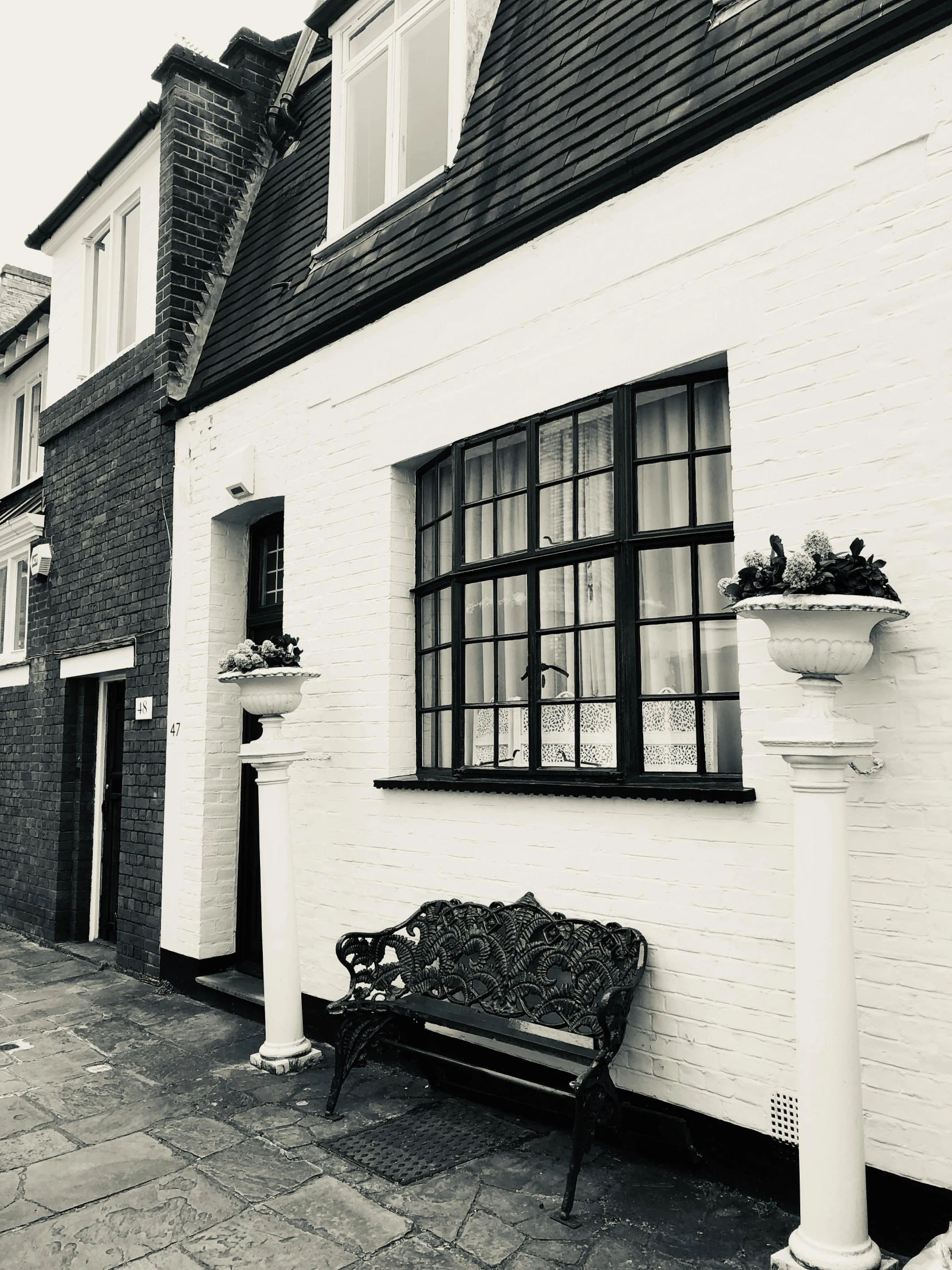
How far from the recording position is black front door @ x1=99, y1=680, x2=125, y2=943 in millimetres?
8641

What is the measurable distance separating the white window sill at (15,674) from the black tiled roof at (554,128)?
168 inches

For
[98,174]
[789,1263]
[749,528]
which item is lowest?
[789,1263]

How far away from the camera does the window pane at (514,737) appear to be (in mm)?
4695

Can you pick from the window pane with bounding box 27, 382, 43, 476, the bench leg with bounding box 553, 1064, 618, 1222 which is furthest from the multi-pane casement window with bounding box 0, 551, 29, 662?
the bench leg with bounding box 553, 1064, 618, 1222

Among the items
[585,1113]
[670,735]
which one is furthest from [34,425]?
[585,1113]

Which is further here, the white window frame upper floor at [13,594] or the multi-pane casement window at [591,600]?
the white window frame upper floor at [13,594]

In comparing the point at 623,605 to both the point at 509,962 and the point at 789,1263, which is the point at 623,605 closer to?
the point at 509,962

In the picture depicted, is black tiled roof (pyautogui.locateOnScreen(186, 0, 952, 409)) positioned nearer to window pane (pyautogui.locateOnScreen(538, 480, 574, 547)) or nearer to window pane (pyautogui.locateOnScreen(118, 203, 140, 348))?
window pane (pyautogui.locateOnScreen(538, 480, 574, 547))

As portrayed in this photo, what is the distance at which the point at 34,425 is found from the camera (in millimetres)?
11008

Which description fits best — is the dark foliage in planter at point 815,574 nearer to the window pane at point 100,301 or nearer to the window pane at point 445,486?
the window pane at point 445,486

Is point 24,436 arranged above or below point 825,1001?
above

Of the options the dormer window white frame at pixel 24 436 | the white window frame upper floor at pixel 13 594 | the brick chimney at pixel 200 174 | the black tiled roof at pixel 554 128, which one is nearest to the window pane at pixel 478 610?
the black tiled roof at pixel 554 128

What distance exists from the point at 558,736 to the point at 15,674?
7584 millimetres

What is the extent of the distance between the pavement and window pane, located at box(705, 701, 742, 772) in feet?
5.18
